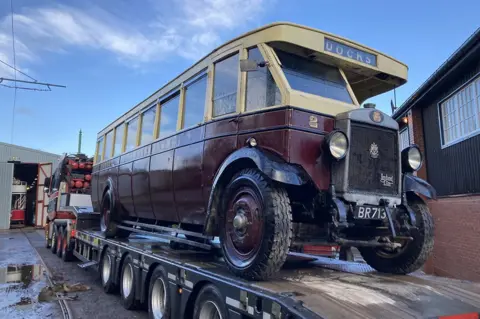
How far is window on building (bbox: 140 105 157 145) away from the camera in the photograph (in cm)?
698

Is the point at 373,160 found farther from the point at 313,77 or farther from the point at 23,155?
the point at 23,155

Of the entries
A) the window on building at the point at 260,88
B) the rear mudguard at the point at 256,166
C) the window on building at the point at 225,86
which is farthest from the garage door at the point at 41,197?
the window on building at the point at 260,88

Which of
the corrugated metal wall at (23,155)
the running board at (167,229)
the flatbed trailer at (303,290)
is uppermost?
the corrugated metal wall at (23,155)

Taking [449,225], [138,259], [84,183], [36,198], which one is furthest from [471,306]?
[36,198]

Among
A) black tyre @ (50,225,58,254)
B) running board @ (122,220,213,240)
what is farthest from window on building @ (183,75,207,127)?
black tyre @ (50,225,58,254)

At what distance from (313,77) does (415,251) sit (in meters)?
2.30

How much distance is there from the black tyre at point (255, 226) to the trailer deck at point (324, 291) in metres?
0.18

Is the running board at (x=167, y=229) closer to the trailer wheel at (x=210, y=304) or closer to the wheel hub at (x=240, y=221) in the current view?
the trailer wheel at (x=210, y=304)

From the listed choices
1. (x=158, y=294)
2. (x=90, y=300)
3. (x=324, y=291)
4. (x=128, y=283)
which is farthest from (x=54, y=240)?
(x=324, y=291)

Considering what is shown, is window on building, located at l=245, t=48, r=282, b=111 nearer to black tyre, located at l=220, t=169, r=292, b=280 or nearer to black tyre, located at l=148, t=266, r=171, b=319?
black tyre, located at l=220, t=169, r=292, b=280

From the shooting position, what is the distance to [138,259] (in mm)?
6312

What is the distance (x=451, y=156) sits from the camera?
9.62 meters

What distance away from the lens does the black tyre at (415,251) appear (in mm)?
4402

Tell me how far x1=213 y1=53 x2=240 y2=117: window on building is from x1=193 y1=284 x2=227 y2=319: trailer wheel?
2043 mm
